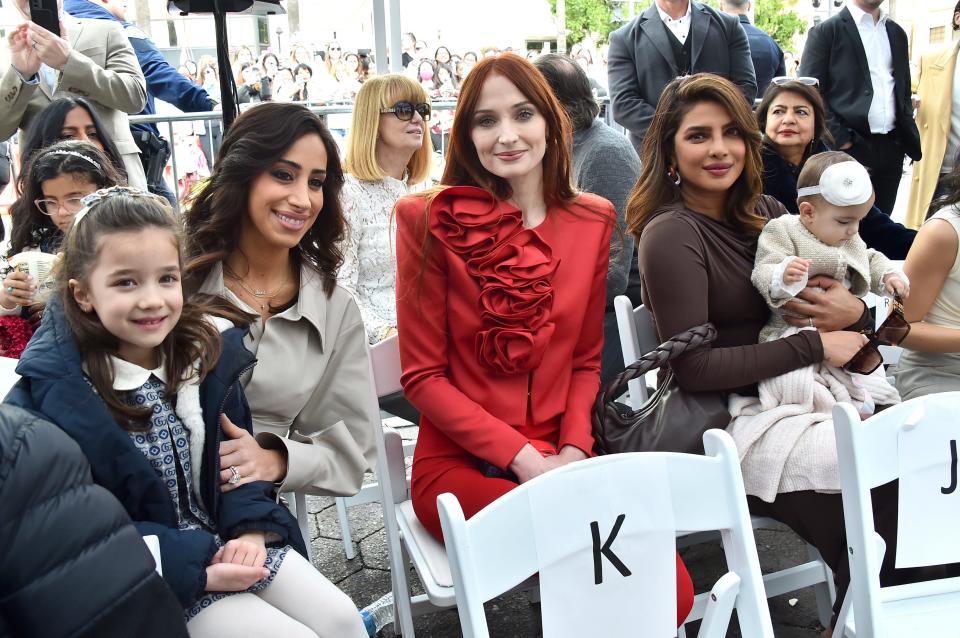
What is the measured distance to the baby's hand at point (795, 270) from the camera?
2117 mm

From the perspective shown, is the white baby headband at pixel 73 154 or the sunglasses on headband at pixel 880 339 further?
the white baby headband at pixel 73 154

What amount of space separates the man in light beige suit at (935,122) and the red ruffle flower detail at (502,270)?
373cm

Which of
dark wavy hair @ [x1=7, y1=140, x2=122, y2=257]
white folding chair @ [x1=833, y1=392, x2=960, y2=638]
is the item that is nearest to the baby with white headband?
white folding chair @ [x1=833, y1=392, x2=960, y2=638]

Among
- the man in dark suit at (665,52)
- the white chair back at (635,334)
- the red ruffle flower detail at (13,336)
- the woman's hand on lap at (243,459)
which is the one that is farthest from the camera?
the man in dark suit at (665,52)

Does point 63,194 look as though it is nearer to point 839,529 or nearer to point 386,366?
point 386,366

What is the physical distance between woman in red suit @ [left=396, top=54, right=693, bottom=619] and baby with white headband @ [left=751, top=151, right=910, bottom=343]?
467 mm

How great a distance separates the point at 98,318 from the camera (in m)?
1.67

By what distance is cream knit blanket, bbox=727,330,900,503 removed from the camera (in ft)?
6.75

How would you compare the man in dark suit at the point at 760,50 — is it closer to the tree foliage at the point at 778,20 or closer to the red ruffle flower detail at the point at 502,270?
the red ruffle flower detail at the point at 502,270

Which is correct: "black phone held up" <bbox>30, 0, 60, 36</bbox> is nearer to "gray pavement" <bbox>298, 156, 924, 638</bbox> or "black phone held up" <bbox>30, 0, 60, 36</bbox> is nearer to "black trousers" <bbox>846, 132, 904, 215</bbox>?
"gray pavement" <bbox>298, 156, 924, 638</bbox>

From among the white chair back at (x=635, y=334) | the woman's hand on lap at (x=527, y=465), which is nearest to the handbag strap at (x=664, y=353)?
the woman's hand on lap at (x=527, y=465)

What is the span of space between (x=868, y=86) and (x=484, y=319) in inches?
145

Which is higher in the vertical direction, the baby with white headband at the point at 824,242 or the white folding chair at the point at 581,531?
the baby with white headband at the point at 824,242

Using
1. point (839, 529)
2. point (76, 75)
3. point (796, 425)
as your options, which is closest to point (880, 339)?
point (796, 425)
